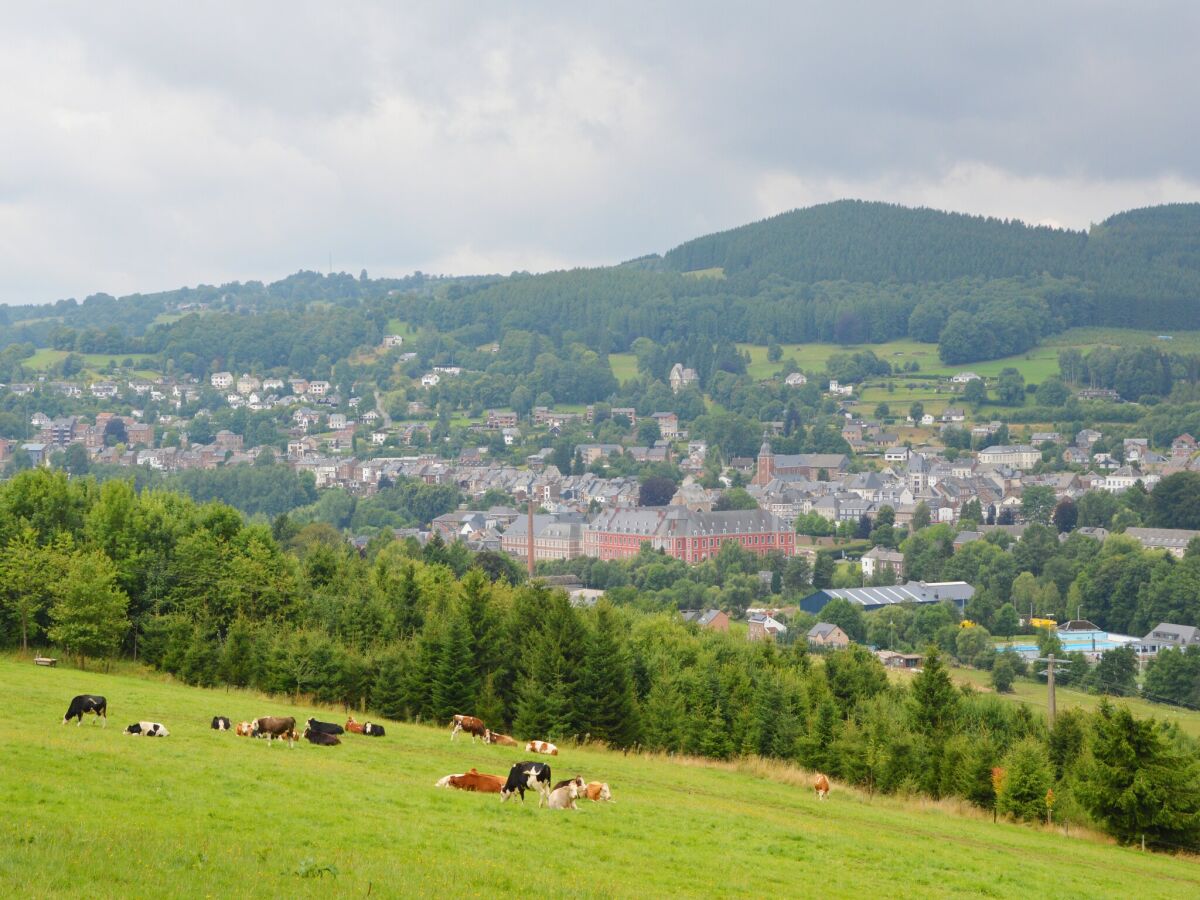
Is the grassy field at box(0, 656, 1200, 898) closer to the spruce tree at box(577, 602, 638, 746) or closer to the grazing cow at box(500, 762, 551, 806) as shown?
the grazing cow at box(500, 762, 551, 806)


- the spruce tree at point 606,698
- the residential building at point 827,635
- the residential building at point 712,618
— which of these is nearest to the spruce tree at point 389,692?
the spruce tree at point 606,698

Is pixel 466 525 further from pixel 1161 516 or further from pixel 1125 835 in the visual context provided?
pixel 1125 835

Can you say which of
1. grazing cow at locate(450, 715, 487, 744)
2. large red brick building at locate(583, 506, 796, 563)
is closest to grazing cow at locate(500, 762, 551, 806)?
grazing cow at locate(450, 715, 487, 744)

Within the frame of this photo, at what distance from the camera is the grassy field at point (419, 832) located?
13039 millimetres

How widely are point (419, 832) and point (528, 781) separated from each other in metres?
3.69

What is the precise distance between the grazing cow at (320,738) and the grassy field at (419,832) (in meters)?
0.51

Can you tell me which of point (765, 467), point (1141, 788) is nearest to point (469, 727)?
point (1141, 788)

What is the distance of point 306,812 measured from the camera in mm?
16234

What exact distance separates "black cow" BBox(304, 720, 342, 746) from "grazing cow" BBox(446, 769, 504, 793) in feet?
13.5

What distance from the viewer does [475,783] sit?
19.6m

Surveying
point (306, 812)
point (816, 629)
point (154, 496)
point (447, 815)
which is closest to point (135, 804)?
point (306, 812)

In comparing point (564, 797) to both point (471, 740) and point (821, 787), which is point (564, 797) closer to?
point (471, 740)

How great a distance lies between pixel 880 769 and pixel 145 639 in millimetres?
18490

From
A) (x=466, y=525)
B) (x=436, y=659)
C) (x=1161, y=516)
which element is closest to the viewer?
(x=436, y=659)
